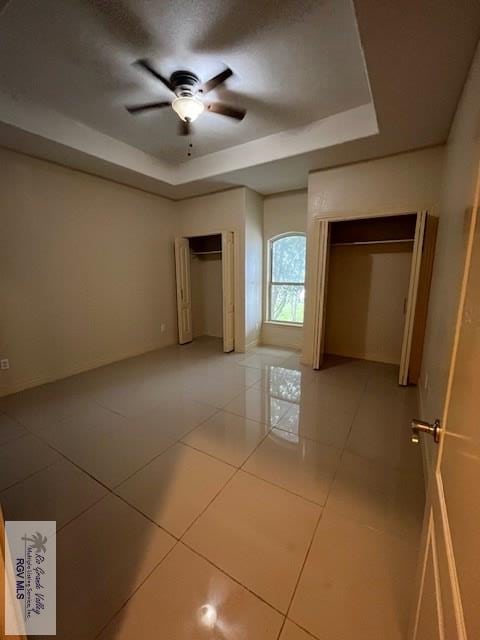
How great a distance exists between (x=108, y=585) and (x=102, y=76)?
3.48m

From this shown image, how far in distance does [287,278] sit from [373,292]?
1506mm

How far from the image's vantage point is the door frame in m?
2.93

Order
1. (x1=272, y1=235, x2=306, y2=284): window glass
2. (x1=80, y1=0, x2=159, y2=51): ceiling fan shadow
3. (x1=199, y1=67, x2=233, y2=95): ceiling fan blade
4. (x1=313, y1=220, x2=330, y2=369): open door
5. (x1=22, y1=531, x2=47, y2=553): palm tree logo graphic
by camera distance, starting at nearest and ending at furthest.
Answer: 1. (x1=22, y1=531, x2=47, y2=553): palm tree logo graphic
2. (x1=80, y1=0, x2=159, y2=51): ceiling fan shadow
3. (x1=199, y1=67, x2=233, y2=95): ceiling fan blade
4. (x1=313, y1=220, x2=330, y2=369): open door
5. (x1=272, y1=235, x2=306, y2=284): window glass

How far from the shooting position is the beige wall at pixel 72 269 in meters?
2.99

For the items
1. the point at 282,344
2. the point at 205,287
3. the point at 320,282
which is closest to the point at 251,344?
the point at 282,344

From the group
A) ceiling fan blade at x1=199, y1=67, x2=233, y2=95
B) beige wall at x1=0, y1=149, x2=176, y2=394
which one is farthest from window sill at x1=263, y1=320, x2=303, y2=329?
ceiling fan blade at x1=199, y1=67, x2=233, y2=95

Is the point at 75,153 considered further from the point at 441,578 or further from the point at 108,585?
the point at 441,578

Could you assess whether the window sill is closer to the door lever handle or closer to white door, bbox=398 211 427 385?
white door, bbox=398 211 427 385

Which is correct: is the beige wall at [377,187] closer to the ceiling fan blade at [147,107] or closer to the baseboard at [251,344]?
the baseboard at [251,344]

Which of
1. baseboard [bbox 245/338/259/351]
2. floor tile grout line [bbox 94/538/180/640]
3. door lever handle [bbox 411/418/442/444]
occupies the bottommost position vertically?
floor tile grout line [bbox 94/538/180/640]

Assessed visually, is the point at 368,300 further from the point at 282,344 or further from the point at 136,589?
the point at 136,589

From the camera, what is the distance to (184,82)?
2.16m

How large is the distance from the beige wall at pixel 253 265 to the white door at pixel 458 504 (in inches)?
148

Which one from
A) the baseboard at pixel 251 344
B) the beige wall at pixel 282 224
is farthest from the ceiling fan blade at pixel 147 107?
the baseboard at pixel 251 344
